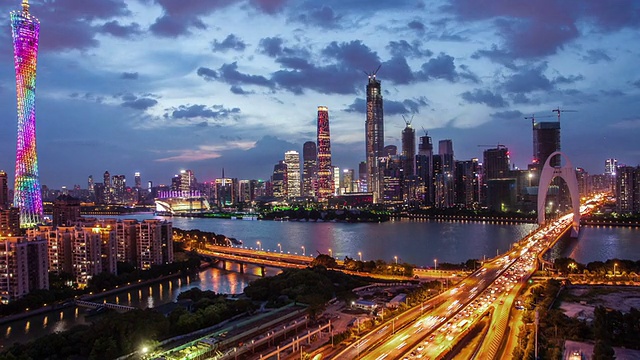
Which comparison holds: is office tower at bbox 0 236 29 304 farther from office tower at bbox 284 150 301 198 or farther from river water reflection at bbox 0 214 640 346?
office tower at bbox 284 150 301 198

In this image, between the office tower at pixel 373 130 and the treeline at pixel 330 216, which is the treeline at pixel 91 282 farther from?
the office tower at pixel 373 130

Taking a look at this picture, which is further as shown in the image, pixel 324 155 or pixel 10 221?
pixel 324 155

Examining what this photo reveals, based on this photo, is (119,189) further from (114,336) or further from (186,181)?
(114,336)

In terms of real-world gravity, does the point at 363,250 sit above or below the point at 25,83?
below

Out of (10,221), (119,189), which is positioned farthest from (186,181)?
(10,221)

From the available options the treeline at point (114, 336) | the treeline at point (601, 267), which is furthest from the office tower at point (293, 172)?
the treeline at point (114, 336)

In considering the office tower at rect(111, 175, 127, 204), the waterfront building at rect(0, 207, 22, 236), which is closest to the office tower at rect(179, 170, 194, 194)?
the office tower at rect(111, 175, 127, 204)

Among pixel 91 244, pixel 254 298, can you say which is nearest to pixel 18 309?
pixel 91 244

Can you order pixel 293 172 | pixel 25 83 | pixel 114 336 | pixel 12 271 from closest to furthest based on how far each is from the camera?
pixel 114 336 → pixel 12 271 → pixel 25 83 → pixel 293 172
